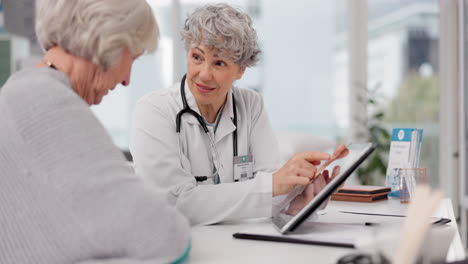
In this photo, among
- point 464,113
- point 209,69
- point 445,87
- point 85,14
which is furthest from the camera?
point 445,87

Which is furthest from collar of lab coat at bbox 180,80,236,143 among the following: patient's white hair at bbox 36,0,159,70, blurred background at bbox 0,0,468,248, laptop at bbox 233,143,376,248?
blurred background at bbox 0,0,468,248

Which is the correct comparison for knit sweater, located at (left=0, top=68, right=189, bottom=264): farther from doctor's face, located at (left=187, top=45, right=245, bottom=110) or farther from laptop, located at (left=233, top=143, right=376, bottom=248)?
doctor's face, located at (left=187, top=45, right=245, bottom=110)

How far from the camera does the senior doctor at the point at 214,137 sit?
4.91 ft

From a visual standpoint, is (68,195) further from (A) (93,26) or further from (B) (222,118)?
(B) (222,118)

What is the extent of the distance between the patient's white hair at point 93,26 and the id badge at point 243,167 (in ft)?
2.71

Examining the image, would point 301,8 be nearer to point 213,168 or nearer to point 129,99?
point 129,99

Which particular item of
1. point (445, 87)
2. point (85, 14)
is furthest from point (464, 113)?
point (85, 14)

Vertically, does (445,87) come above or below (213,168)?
above

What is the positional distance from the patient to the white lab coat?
476 millimetres

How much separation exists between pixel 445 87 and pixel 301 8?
1.43 m

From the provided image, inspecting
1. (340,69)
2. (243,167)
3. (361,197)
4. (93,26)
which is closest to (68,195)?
(93,26)

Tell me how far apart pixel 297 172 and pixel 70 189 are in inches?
27.5

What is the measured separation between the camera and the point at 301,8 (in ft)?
14.9

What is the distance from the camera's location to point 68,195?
955mm
